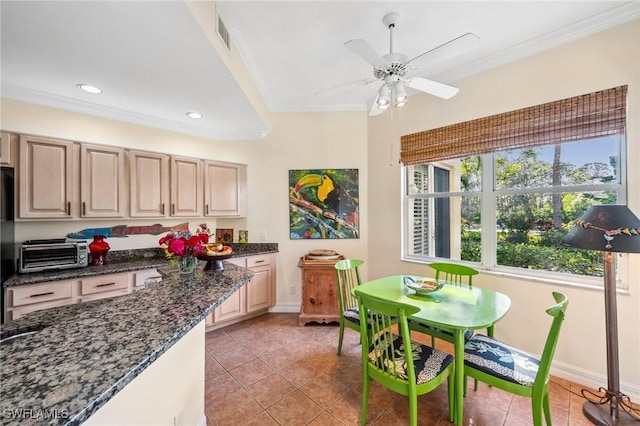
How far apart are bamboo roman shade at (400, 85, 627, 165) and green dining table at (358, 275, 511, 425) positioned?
55.6 inches

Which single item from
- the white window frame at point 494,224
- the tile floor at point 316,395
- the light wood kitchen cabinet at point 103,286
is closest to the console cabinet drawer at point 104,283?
the light wood kitchen cabinet at point 103,286

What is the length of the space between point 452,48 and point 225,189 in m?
2.85

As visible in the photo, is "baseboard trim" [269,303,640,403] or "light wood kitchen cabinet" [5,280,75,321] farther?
"light wood kitchen cabinet" [5,280,75,321]

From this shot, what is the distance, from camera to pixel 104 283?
2.37 meters

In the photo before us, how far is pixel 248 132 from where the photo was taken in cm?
349

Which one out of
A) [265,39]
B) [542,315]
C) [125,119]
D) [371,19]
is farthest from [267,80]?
[542,315]

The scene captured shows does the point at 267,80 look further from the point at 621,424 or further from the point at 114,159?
the point at 621,424

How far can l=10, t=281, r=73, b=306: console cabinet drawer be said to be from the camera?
6.60 feet

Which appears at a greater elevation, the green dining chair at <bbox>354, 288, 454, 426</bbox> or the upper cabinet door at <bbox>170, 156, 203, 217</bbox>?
the upper cabinet door at <bbox>170, 156, 203, 217</bbox>

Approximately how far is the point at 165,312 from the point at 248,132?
285 centimetres

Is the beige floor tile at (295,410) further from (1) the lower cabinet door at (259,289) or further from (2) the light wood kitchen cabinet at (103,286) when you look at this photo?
(2) the light wood kitchen cabinet at (103,286)

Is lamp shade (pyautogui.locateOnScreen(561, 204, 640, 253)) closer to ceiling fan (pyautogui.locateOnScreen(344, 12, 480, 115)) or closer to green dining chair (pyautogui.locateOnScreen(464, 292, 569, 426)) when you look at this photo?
green dining chair (pyautogui.locateOnScreen(464, 292, 569, 426))

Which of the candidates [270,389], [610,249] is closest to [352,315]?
[270,389]

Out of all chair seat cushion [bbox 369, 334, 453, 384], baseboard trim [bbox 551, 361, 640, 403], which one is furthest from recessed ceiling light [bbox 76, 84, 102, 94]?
baseboard trim [bbox 551, 361, 640, 403]
